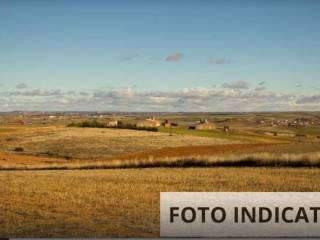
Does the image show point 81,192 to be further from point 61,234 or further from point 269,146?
point 269,146

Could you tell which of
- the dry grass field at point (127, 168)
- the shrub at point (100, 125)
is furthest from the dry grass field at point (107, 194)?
the shrub at point (100, 125)

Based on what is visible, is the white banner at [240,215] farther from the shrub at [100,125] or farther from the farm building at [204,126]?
the shrub at [100,125]

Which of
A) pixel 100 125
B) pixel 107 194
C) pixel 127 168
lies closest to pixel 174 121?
pixel 127 168

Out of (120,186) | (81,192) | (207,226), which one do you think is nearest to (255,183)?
(120,186)

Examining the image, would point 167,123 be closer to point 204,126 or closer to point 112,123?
point 204,126

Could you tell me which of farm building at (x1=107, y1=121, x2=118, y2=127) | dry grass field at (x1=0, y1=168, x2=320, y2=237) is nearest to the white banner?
dry grass field at (x1=0, y1=168, x2=320, y2=237)
